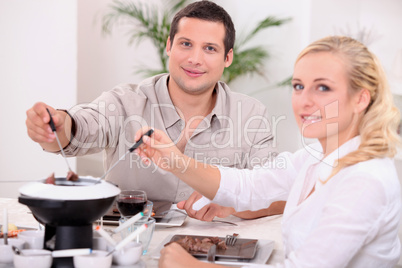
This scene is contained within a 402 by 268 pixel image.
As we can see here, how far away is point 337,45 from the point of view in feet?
4.87

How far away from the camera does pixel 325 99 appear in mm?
1449

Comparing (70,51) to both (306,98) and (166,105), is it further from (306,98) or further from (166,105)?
(306,98)

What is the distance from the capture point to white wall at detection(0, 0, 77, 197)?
4.81m

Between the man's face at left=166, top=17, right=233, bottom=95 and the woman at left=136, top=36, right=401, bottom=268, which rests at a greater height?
the man's face at left=166, top=17, right=233, bottom=95

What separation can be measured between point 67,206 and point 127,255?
0.77 ft

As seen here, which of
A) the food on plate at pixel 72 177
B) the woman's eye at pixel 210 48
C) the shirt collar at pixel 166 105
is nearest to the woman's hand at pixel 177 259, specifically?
the food on plate at pixel 72 177

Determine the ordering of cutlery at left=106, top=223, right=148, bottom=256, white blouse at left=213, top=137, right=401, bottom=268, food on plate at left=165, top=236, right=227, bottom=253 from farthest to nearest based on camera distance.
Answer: food on plate at left=165, top=236, right=227, bottom=253
cutlery at left=106, top=223, right=148, bottom=256
white blouse at left=213, top=137, right=401, bottom=268

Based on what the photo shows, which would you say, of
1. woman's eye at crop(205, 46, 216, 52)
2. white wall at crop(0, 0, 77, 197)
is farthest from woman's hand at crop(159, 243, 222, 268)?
white wall at crop(0, 0, 77, 197)

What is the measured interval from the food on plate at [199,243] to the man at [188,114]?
0.92 metres

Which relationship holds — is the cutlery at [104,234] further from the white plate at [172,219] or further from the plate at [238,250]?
the white plate at [172,219]

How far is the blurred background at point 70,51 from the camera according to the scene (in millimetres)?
4809

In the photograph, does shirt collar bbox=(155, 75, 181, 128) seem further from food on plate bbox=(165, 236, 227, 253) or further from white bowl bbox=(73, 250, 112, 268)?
white bowl bbox=(73, 250, 112, 268)

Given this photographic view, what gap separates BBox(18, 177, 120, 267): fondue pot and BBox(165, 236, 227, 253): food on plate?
31 cm

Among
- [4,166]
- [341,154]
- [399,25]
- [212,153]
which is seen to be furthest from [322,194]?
[4,166]
